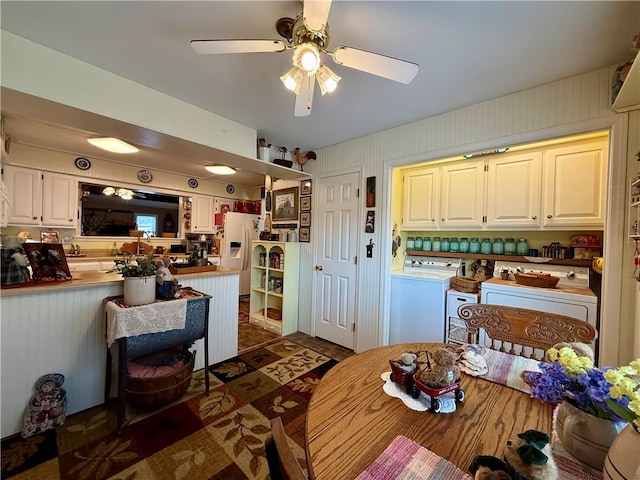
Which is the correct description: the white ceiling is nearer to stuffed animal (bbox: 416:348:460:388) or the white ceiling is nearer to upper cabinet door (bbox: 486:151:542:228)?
upper cabinet door (bbox: 486:151:542:228)

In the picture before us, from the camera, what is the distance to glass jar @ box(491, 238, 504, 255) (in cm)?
280

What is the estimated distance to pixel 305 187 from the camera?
3557 mm

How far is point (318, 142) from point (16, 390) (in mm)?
3215

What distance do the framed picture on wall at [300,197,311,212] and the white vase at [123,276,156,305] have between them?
210 cm

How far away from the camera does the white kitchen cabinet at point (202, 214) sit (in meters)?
5.08

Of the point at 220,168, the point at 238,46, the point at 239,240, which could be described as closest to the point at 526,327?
the point at 238,46

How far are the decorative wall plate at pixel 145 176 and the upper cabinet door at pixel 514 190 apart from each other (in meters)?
5.01

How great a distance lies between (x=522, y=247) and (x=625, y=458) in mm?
2652

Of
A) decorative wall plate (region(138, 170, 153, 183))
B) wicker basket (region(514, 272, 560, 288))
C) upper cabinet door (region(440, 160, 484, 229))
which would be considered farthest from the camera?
decorative wall plate (region(138, 170, 153, 183))

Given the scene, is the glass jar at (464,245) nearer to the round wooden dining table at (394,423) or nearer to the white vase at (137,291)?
the round wooden dining table at (394,423)

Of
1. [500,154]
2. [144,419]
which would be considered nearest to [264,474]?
[144,419]

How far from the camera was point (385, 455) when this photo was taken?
0.72 metres

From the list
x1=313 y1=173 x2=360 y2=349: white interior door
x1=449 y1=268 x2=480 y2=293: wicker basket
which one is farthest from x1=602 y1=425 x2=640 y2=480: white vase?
x1=313 y1=173 x2=360 y2=349: white interior door

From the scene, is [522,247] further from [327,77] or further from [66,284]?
[66,284]
